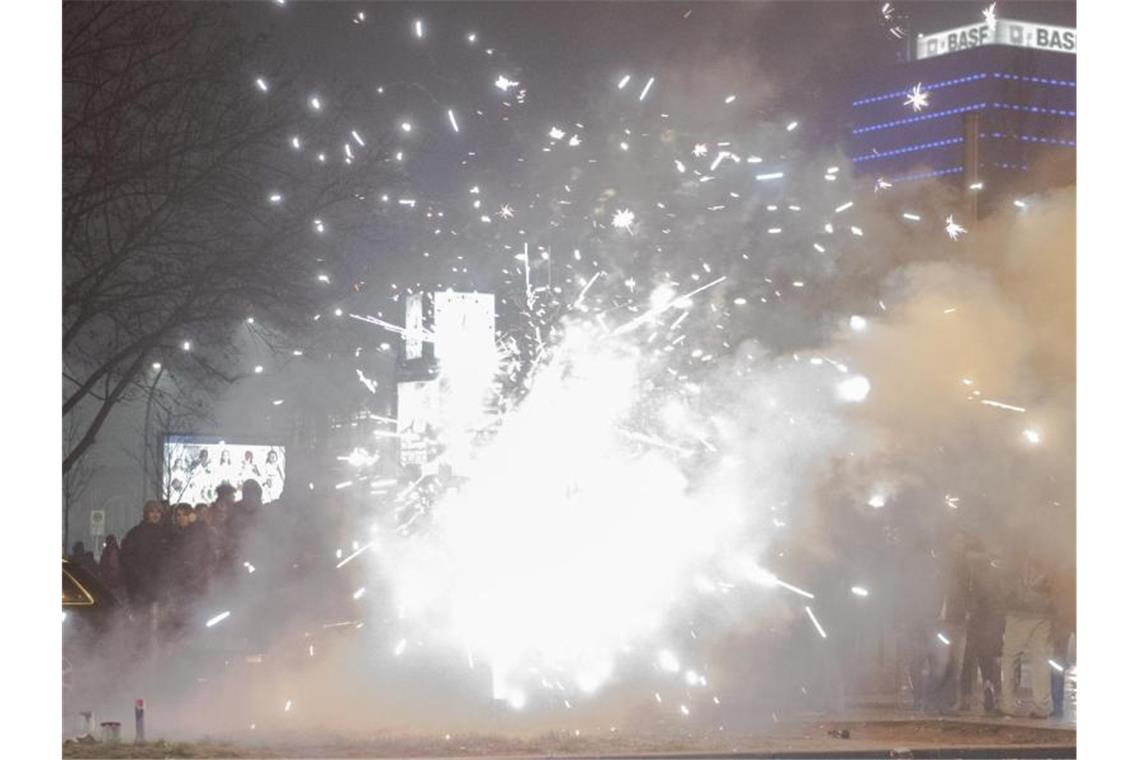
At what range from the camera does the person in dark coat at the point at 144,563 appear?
9086 millimetres

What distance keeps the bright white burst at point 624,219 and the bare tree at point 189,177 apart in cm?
194

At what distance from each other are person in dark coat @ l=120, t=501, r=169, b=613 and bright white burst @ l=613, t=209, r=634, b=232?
375cm

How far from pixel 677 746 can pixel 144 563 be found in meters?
4.07

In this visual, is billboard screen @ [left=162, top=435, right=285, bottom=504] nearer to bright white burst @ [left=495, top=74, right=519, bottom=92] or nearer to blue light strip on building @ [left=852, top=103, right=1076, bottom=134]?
bright white burst @ [left=495, top=74, right=519, bottom=92]

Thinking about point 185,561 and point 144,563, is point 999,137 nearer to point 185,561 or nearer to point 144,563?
point 185,561

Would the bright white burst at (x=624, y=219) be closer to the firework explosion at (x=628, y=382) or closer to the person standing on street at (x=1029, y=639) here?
the firework explosion at (x=628, y=382)

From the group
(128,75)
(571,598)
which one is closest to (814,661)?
(571,598)

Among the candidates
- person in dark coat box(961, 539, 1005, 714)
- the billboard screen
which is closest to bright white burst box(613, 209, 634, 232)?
person in dark coat box(961, 539, 1005, 714)

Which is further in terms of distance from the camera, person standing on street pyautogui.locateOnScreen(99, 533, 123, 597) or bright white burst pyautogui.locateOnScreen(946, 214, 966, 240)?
bright white burst pyautogui.locateOnScreen(946, 214, 966, 240)

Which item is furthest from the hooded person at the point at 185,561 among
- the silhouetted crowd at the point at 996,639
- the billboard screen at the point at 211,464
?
the silhouetted crowd at the point at 996,639

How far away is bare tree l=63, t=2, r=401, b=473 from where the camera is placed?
10375mm

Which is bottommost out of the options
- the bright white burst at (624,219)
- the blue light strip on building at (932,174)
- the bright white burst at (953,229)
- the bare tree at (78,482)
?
the bare tree at (78,482)

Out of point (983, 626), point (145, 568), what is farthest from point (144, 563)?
point (983, 626)
